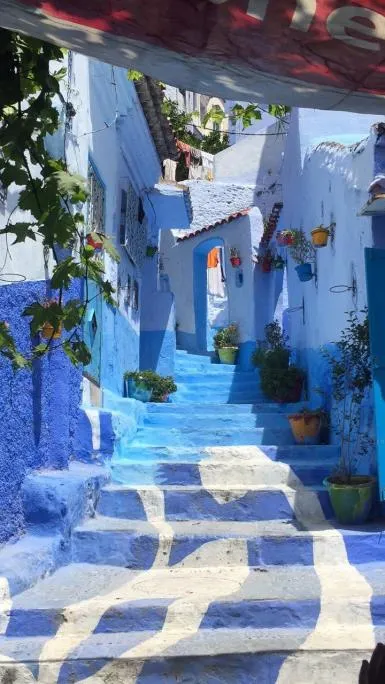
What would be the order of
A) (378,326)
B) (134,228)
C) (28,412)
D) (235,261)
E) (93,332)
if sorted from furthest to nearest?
(235,261) → (134,228) → (93,332) → (378,326) → (28,412)

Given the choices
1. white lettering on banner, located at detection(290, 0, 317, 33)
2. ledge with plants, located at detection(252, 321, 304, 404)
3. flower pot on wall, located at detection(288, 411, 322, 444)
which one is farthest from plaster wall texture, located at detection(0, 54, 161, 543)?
white lettering on banner, located at detection(290, 0, 317, 33)

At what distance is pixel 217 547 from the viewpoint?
593cm

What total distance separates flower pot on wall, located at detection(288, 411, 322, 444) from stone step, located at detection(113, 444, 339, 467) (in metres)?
0.45

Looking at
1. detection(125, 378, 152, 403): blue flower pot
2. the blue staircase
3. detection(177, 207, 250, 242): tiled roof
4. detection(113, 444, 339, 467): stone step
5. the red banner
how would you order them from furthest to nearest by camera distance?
detection(177, 207, 250, 242): tiled roof → detection(125, 378, 152, 403): blue flower pot → detection(113, 444, 339, 467): stone step → the blue staircase → the red banner

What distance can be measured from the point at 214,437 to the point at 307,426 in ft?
3.54

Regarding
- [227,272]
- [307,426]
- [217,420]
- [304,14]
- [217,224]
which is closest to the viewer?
[304,14]

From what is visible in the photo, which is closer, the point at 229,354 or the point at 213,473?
the point at 213,473

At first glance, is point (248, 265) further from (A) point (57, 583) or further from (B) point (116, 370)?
(A) point (57, 583)

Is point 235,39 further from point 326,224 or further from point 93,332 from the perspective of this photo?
point 326,224

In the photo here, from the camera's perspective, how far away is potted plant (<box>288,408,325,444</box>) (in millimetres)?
8484

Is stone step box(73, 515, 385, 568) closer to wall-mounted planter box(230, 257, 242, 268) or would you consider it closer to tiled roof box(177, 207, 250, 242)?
wall-mounted planter box(230, 257, 242, 268)

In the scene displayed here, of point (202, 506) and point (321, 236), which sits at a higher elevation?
point (321, 236)

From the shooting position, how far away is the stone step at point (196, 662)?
4.16 m

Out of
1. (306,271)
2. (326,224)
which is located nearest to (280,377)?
(306,271)
